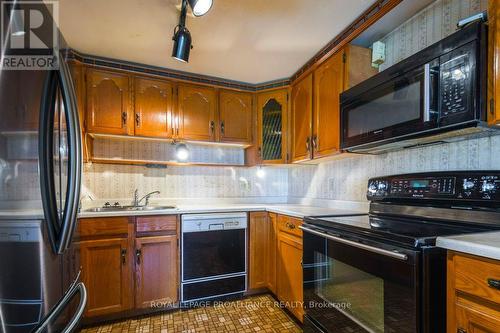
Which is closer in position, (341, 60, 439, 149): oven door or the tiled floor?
(341, 60, 439, 149): oven door

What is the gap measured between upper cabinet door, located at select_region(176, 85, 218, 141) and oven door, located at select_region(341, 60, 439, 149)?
1366mm

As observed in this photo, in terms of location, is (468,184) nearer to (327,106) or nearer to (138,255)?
(327,106)

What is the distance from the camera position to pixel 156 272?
7.01 ft

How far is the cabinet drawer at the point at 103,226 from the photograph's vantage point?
193 cm

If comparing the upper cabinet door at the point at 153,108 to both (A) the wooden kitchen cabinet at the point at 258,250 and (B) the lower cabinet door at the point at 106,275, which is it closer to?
(B) the lower cabinet door at the point at 106,275

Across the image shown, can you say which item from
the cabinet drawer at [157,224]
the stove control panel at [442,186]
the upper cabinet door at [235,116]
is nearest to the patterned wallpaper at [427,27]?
the stove control panel at [442,186]

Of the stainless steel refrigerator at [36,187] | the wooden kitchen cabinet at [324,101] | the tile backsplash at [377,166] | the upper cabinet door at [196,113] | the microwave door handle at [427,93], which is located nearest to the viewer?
the stainless steel refrigerator at [36,187]

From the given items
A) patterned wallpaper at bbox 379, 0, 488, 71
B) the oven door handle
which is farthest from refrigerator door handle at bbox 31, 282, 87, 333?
patterned wallpaper at bbox 379, 0, 488, 71

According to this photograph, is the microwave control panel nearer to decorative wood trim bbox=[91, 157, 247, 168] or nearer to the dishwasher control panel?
the dishwasher control panel

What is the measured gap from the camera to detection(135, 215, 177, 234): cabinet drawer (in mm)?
2094

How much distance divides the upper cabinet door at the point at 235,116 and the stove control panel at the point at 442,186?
58.0 inches

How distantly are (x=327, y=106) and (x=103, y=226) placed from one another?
1.99m

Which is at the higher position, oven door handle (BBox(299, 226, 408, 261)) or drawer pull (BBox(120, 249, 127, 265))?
oven door handle (BBox(299, 226, 408, 261))

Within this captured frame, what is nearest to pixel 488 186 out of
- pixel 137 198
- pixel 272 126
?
pixel 272 126
